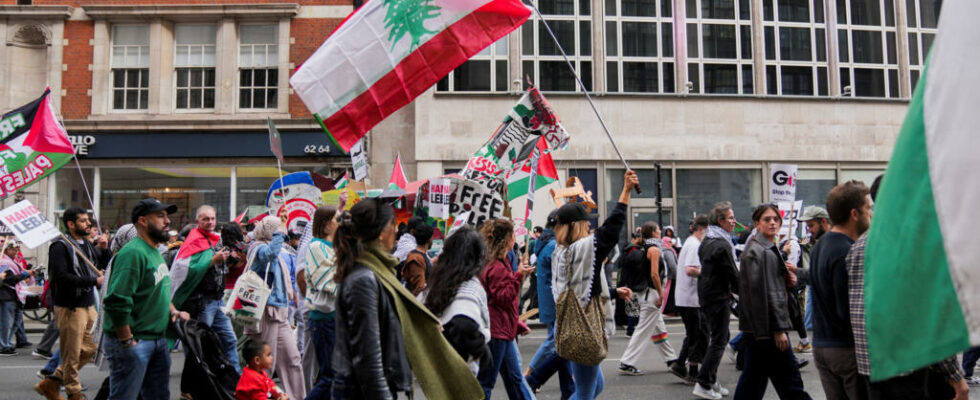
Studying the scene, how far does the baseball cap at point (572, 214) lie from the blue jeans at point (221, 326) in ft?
11.0

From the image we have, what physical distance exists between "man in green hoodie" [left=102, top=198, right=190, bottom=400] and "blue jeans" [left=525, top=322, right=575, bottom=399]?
294 cm

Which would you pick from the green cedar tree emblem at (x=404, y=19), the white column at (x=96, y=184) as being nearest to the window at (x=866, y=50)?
the green cedar tree emblem at (x=404, y=19)

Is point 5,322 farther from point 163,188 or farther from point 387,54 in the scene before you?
point 163,188

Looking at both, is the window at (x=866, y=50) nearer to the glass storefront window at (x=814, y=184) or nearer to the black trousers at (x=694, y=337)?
the glass storefront window at (x=814, y=184)

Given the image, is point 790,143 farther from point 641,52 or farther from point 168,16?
point 168,16

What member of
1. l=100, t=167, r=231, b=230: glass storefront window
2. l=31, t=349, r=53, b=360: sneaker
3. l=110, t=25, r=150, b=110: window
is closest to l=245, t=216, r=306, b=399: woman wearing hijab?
l=31, t=349, r=53, b=360: sneaker

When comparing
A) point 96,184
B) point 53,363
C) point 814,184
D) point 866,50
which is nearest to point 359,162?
point 53,363

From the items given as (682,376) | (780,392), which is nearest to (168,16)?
Answer: (682,376)

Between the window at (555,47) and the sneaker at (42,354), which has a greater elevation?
the window at (555,47)

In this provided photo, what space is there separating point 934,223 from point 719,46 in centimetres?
2210

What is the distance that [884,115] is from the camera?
74.8 ft

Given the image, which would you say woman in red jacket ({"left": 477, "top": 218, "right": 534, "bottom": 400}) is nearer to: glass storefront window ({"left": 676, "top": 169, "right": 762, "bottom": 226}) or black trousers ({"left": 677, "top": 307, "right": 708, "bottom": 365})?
black trousers ({"left": 677, "top": 307, "right": 708, "bottom": 365})

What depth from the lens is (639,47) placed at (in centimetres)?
2209

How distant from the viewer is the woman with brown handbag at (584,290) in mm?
5680
